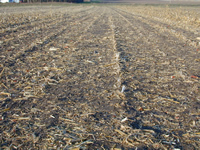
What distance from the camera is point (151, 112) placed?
3816mm

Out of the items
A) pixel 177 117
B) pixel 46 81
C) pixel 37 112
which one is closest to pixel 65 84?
pixel 46 81

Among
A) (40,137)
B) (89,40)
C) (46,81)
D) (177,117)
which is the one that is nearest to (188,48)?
(89,40)

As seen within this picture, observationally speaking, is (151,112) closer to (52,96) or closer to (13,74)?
(52,96)

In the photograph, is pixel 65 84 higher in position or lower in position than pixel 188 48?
lower

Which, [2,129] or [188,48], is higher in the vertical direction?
[188,48]

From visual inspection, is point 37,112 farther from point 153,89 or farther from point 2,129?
point 153,89

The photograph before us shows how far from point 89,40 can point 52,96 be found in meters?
5.84

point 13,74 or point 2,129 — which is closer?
point 2,129

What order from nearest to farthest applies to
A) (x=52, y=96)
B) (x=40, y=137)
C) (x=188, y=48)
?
(x=40, y=137)
(x=52, y=96)
(x=188, y=48)

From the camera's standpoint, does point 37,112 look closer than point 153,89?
Yes

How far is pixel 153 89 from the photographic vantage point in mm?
4758

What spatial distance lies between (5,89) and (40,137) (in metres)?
2.05

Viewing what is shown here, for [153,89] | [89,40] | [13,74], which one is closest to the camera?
[153,89]

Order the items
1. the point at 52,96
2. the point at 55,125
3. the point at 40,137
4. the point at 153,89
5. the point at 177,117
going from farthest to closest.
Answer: the point at 153,89
the point at 52,96
the point at 177,117
the point at 55,125
the point at 40,137
